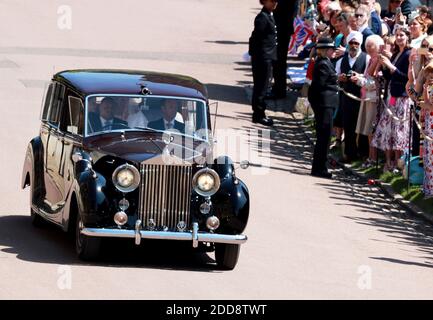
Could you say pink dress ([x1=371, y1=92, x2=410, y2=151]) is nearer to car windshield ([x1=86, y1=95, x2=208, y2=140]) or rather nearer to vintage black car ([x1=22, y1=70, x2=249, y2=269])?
vintage black car ([x1=22, y1=70, x2=249, y2=269])

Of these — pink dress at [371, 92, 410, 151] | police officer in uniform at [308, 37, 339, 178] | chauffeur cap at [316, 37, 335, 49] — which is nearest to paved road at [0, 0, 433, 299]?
police officer in uniform at [308, 37, 339, 178]

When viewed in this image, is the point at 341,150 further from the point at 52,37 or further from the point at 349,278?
the point at 52,37

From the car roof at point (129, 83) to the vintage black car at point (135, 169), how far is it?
13mm

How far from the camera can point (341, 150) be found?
72.2 feet

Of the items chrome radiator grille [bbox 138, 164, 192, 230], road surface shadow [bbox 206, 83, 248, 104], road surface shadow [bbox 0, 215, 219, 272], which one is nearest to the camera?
chrome radiator grille [bbox 138, 164, 192, 230]

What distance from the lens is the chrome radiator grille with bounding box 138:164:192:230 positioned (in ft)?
44.7

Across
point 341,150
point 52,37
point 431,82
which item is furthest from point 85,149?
point 52,37

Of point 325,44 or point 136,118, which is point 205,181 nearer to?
point 136,118

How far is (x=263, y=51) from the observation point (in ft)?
81.0

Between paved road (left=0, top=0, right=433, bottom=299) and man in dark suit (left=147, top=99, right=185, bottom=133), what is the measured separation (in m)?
1.28

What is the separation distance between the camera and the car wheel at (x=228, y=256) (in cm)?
1380

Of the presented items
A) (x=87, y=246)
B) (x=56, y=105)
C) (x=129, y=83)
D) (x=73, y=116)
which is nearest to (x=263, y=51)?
(x=56, y=105)

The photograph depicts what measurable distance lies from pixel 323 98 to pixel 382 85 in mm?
864
